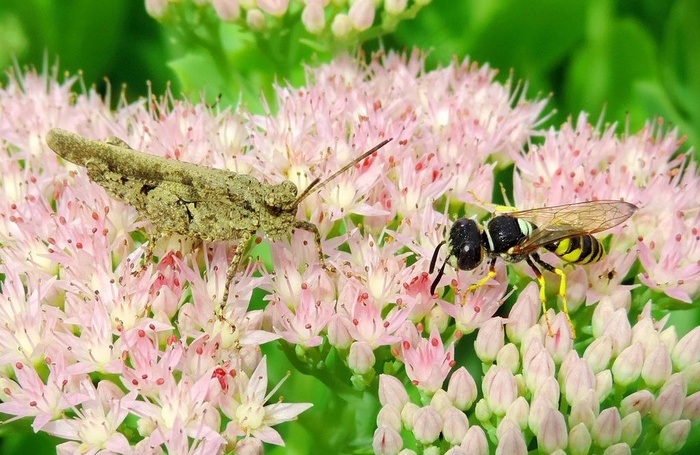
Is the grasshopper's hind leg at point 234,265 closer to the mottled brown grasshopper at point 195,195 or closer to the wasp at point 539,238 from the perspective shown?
the mottled brown grasshopper at point 195,195

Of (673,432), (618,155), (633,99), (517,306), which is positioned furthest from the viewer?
(633,99)

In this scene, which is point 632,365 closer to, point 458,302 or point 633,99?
point 458,302

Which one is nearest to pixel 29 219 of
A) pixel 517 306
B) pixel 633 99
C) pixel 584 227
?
pixel 517 306

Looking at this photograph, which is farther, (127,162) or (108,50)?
(108,50)

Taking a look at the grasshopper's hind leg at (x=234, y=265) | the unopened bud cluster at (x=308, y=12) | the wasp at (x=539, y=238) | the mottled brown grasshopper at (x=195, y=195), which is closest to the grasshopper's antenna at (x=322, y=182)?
the mottled brown grasshopper at (x=195, y=195)

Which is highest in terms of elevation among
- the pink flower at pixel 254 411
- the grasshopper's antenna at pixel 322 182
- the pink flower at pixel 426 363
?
the grasshopper's antenna at pixel 322 182

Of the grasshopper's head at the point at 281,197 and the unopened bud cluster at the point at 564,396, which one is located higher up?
the grasshopper's head at the point at 281,197

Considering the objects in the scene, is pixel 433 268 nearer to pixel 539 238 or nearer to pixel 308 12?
pixel 539 238

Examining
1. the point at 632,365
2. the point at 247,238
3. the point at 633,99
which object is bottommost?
the point at 632,365
